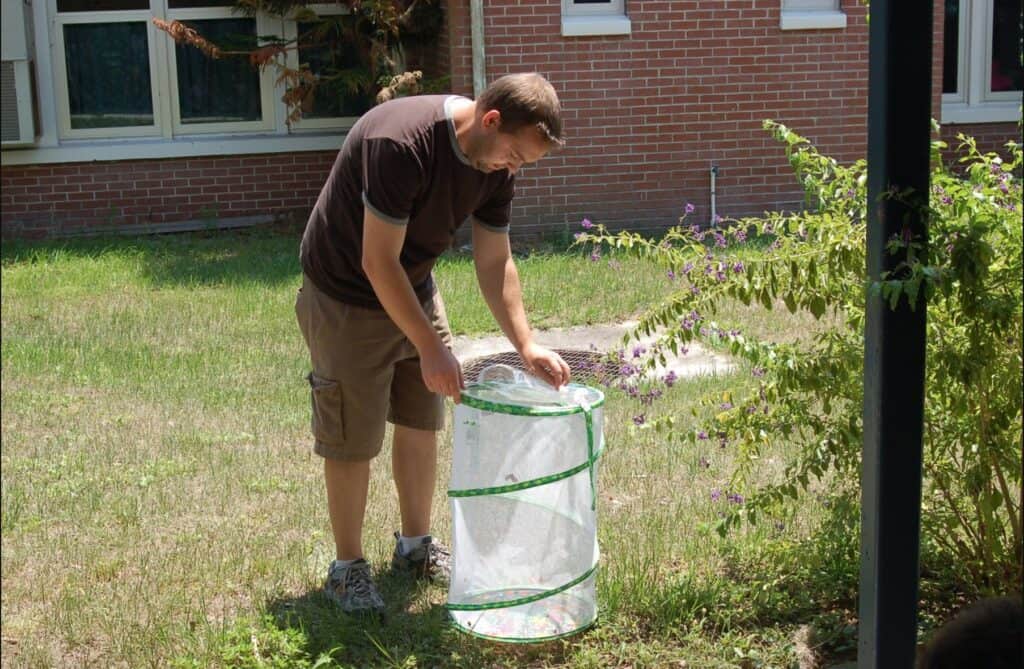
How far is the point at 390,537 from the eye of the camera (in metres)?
4.65

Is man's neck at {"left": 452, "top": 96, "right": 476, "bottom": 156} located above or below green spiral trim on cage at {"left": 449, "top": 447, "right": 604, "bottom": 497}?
above

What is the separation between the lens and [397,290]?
355 cm

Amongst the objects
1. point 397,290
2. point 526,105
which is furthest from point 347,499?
point 526,105

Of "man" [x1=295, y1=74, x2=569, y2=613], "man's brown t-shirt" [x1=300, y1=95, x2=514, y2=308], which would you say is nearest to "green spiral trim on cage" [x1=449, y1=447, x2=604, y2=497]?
"man" [x1=295, y1=74, x2=569, y2=613]

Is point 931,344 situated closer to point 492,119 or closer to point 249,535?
point 492,119

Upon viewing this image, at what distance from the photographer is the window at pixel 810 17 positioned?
446 inches

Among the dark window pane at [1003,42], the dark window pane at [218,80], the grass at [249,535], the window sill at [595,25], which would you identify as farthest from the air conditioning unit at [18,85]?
the dark window pane at [1003,42]

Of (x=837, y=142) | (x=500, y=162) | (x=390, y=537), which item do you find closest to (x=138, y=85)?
(x=837, y=142)

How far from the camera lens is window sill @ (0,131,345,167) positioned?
11203mm

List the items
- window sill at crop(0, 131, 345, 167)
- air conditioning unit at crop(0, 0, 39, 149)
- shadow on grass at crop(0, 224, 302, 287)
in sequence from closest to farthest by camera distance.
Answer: shadow on grass at crop(0, 224, 302, 287) → air conditioning unit at crop(0, 0, 39, 149) → window sill at crop(0, 131, 345, 167)

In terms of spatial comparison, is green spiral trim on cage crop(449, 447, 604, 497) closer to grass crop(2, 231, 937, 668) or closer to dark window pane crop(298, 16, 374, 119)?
grass crop(2, 231, 937, 668)

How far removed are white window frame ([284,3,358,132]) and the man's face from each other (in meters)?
8.03

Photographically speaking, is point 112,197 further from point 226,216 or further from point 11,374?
point 11,374

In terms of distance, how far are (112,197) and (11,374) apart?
509 cm
